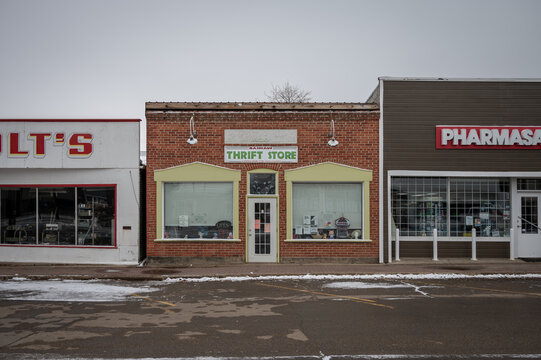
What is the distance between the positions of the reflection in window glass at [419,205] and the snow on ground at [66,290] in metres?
8.56

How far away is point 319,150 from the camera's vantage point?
1519 cm

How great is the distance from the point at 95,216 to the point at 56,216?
4.66 ft

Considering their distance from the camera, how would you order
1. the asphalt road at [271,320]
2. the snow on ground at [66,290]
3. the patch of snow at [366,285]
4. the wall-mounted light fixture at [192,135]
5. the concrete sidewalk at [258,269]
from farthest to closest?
the wall-mounted light fixture at [192,135] < the concrete sidewalk at [258,269] < the patch of snow at [366,285] < the snow on ground at [66,290] < the asphalt road at [271,320]

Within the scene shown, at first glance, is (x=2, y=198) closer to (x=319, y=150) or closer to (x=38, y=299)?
(x=38, y=299)

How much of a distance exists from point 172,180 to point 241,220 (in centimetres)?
266

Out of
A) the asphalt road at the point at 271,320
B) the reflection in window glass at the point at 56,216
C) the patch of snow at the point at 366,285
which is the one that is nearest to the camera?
the asphalt road at the point at 271,320

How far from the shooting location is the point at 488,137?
15.2 metres

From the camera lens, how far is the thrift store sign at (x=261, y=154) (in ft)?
49.5

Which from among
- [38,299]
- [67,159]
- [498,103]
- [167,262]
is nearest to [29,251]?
[67,159]

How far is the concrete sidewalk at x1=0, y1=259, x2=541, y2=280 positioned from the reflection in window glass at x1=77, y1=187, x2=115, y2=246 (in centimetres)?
98

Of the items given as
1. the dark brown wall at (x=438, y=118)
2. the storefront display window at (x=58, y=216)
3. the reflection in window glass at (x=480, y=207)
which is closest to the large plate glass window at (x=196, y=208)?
the storefront display window at (x=58, y=216)

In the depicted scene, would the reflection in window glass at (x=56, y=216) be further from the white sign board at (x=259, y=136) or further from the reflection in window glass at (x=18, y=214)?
the white sign board at (x=259, y=136)

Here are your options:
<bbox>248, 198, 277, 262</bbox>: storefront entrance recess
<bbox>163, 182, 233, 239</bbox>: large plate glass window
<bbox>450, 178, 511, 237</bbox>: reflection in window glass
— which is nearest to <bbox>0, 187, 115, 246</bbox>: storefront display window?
<bbox>163, 182, 233, 239</bbox>: large plate glass window

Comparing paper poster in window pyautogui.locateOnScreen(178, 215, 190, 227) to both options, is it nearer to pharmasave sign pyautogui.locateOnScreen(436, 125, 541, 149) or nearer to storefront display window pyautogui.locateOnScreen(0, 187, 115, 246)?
storefront display window pyautogui.locateOnScreen(0, 187, 115, 246)
